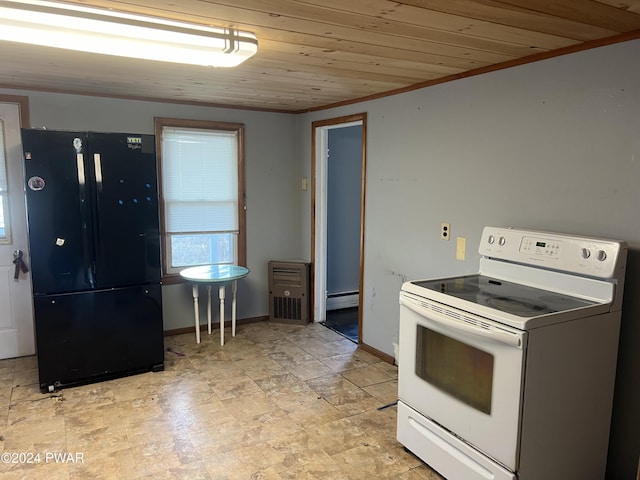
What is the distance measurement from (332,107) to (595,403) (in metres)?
3.10

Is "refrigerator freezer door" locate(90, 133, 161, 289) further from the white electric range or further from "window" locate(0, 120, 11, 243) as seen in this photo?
the white electric range

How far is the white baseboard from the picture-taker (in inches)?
209

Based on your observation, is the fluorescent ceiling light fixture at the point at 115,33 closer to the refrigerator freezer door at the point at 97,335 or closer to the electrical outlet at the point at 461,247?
the electrical outlet at the point at 461,247

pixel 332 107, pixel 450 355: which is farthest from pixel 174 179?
pixel 450 355

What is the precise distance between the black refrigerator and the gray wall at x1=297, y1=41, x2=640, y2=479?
1.73m

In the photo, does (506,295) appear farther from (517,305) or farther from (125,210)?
(125,210)

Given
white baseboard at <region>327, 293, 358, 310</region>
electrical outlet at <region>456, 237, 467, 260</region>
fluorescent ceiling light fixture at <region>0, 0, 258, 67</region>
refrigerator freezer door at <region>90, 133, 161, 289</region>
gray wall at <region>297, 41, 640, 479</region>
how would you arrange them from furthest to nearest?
white baseboard at <region>327, 293, 358, 310</region> → refrigerator freezer door at <region>90, 133, 161, 289</region> → electrical outlet at <region>456, 237, 467, 260</region> → gray wall at <region>297, 41, 640, 479</region> → fluorescent ceiling light fixture at <region>0, 0, 258, 67</region>

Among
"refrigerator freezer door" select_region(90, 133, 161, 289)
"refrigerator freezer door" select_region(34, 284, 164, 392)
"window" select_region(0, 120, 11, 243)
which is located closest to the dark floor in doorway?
"refrigerator freezer door" select_region(34, 284, 164, 392)

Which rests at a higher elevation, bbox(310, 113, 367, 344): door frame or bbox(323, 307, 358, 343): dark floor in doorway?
bbox(310, 113, 367, 344): door frame

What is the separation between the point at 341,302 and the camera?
537 centimetres

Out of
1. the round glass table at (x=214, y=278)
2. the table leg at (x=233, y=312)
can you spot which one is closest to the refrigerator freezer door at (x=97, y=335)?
the round glass table at (x=214, y=278)

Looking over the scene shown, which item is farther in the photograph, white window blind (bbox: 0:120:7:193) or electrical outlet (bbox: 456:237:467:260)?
white window blind (bbox: 0:120:7:193)

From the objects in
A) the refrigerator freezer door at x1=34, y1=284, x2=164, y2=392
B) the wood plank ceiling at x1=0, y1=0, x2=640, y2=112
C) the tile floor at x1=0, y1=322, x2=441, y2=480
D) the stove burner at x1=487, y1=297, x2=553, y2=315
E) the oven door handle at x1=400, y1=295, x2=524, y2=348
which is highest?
the wood plank ceiling at x1=0, y1=0, x2=640, y2=112

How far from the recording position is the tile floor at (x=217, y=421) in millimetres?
2416
